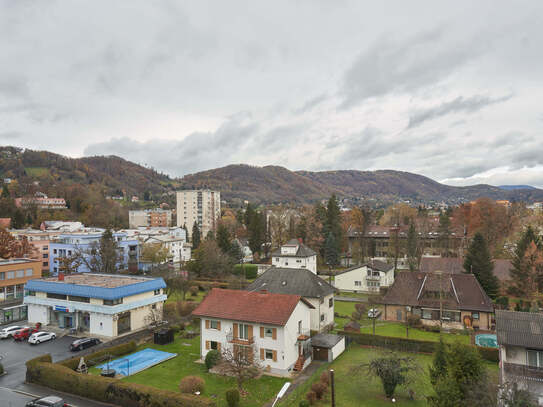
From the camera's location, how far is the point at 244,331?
2702cm

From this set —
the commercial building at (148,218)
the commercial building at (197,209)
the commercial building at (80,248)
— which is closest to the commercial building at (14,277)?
the commercial building at (80,248)

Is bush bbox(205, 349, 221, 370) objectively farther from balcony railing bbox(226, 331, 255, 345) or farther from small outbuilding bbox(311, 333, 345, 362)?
small outbuilding bbox(311, 333, 345, 362)

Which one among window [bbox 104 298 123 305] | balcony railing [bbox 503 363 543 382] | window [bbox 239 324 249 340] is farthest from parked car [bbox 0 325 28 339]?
balcony railing [bbox 503 363 543 382]

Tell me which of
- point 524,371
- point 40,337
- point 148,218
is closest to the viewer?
point 524,371

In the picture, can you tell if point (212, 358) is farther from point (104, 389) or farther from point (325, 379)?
point (325, 379)

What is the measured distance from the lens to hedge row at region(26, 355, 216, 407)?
19.8 meters

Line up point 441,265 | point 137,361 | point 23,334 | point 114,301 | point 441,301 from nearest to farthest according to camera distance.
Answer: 1. point 137,361
2. point 23,334
3. point 114,301
4. point 441,301
5. point 441,265

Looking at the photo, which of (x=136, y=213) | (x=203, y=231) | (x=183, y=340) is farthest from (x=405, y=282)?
A: (x=136, y=213)

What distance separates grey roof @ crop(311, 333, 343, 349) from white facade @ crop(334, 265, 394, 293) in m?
26.3

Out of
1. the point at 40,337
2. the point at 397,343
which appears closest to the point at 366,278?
the point at 397,343

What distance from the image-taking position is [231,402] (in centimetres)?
2053

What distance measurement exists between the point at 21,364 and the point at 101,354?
6.04m

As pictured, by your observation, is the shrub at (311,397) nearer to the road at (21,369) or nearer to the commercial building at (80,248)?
the road at (21,369)

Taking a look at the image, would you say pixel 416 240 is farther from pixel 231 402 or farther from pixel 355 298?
pixel 231 402
